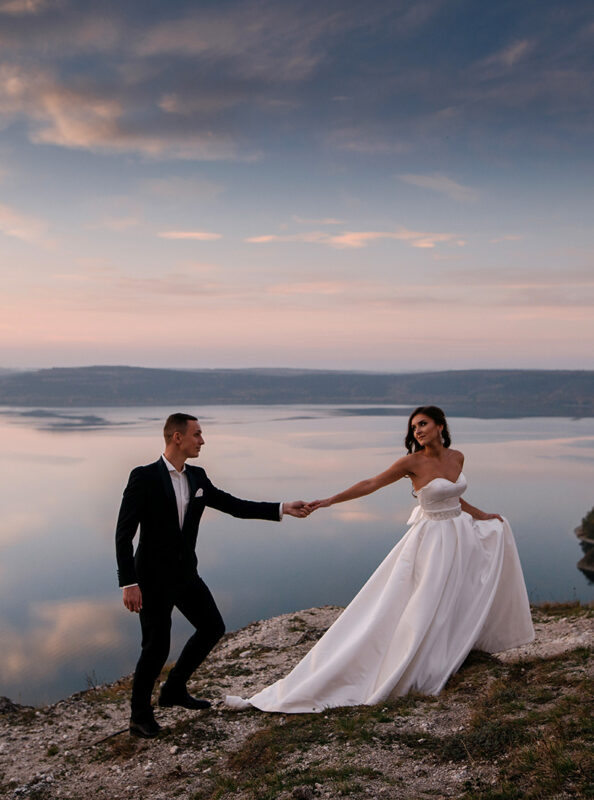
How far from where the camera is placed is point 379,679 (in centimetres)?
553

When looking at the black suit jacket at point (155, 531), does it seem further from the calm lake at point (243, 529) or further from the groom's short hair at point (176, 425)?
the calm lake at point (243, 529)

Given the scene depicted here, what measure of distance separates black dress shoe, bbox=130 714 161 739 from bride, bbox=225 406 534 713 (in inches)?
27.9

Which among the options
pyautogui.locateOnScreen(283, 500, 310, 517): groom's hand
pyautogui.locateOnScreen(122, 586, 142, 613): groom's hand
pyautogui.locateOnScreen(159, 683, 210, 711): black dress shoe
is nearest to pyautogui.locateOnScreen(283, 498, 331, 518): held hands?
pyautogui.locateOnScreen(283, 500, 310, 517): groom's hand

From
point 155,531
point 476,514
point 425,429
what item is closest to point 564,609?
point 476,514

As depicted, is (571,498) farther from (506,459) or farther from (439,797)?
(439,797)

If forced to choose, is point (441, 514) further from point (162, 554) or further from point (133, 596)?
point (133, 596)

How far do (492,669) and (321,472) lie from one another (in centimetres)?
9193

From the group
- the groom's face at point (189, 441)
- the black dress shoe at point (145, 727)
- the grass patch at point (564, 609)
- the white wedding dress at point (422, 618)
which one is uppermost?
the groom's face at point (189, 441)

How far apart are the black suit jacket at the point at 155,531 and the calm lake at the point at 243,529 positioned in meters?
16.7

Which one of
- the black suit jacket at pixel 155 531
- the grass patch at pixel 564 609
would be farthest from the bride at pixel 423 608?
the grass patch at pixel 564 609

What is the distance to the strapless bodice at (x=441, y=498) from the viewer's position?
5.79 m

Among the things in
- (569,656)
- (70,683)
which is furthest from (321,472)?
(569,656)

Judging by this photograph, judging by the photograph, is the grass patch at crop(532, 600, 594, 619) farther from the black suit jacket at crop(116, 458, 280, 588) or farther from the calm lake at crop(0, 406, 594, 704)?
the calm lake at crop(0, 406, 594, 704)

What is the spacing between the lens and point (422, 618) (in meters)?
5.50
